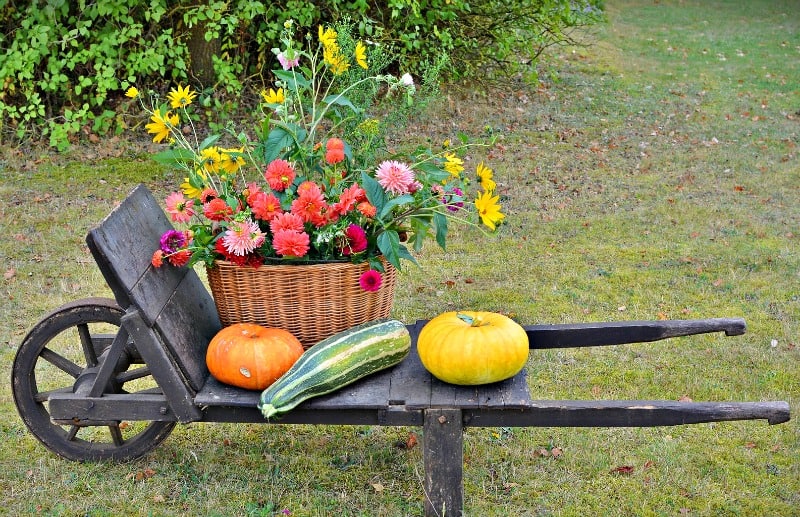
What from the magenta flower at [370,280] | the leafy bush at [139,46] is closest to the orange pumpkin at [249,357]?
the magenta flower at [370,280]

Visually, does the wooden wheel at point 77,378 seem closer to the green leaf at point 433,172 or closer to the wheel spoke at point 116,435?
the wheel spoke at point 116,435

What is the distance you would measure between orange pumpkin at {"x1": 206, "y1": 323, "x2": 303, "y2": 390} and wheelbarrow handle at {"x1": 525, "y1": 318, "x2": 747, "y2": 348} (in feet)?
3.37

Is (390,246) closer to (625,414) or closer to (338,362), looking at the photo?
(338,362)

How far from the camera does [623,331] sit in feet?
11.6

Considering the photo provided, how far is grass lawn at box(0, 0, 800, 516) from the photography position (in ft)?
11.8

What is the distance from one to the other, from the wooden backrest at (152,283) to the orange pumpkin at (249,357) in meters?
0.12

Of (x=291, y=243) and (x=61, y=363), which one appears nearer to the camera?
(x=291, y=243)

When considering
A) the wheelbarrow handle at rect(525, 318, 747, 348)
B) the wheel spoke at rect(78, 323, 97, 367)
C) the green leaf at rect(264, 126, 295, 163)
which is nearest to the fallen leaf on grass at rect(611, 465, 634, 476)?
the wheelbarrow handle at rect(525, 318, 747, 348)

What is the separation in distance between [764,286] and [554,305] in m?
1.46

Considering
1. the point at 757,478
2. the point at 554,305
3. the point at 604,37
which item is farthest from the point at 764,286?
the point at 604,37

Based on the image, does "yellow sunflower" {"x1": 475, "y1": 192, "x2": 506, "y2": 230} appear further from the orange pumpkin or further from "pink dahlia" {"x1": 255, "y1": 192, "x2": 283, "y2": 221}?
the orange pumpkin

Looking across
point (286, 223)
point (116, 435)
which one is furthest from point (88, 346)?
point (286, 223)

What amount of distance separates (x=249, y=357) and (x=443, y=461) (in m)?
0.76

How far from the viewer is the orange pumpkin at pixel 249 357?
3109 mm
